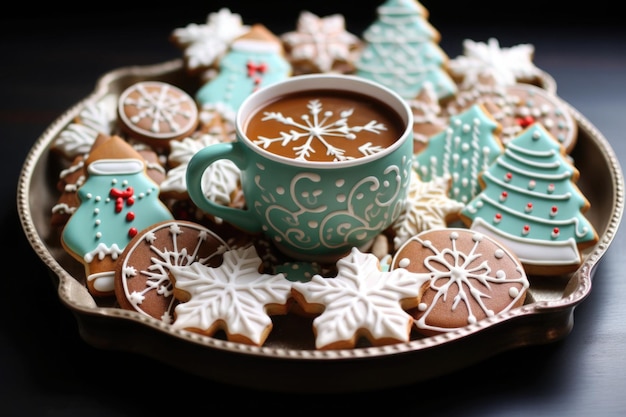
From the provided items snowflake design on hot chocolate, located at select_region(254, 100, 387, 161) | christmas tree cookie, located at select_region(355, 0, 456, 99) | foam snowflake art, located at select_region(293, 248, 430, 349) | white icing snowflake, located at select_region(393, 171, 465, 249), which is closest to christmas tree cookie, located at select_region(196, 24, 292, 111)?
christmas tree cookie, located at select_region(355, 0, 456, 99)

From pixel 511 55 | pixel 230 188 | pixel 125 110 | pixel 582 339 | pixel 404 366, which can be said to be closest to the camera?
pixel 404 366

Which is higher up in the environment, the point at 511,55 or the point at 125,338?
the point at 511,55

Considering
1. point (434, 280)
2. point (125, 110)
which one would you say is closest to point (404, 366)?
point (434, 280)

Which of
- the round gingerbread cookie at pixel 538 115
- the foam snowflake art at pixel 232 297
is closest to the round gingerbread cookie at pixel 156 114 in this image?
the foam snowflake art at pixel 232 297

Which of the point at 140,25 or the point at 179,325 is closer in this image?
the point at 179,325

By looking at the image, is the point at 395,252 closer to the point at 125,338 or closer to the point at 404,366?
the point at 404,366

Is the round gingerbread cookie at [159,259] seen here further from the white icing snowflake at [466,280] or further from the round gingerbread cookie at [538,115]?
the round gingerbread cookie at [538,115]

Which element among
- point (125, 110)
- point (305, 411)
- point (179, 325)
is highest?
point (125, 110)
